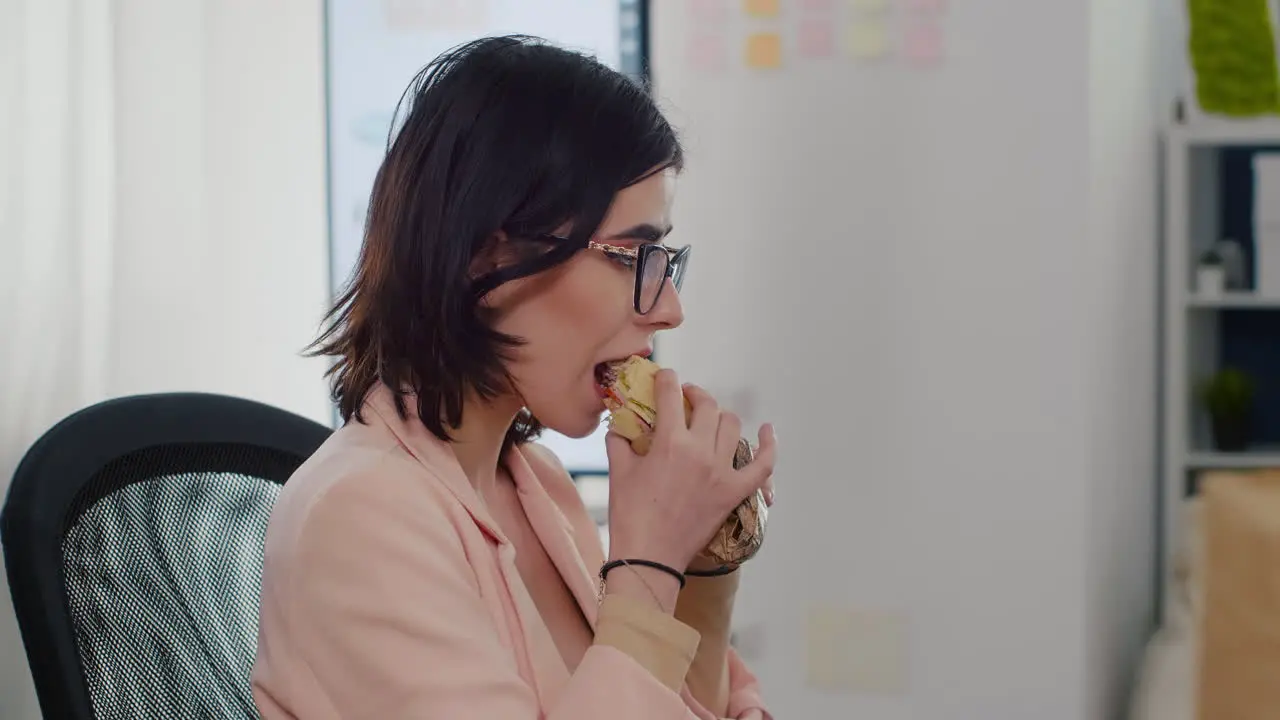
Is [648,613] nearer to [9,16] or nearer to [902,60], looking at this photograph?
[9,16]

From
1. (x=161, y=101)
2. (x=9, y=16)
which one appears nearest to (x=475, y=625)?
(x=9, y=16)

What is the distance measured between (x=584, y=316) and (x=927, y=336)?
124 centimetres

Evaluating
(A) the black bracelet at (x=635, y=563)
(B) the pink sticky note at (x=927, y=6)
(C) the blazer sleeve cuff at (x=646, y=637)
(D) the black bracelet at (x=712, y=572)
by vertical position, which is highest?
(B) the pink sticky note at (x=927, y=6)

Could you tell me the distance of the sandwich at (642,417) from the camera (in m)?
1.08

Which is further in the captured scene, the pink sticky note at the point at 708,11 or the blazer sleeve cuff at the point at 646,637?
the pink sticky note at the point at 708,11

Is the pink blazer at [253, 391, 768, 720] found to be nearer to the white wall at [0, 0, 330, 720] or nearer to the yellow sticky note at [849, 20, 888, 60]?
the white wall at [0, 0, 330, 720]

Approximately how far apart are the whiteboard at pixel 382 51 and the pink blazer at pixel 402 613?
4.02 feet

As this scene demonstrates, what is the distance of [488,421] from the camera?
44.5 inches

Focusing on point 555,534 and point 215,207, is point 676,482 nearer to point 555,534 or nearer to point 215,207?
point 555,534

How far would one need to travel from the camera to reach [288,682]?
2.97ft

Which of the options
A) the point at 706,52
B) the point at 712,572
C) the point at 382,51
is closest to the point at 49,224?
the point at 712,572

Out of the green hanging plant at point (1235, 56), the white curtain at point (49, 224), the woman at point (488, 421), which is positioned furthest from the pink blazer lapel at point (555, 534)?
the green hanging plant at point (1235, 56)

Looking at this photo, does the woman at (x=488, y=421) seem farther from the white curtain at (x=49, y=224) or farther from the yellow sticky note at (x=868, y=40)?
the yellow sticky note at (x=868, y=40)

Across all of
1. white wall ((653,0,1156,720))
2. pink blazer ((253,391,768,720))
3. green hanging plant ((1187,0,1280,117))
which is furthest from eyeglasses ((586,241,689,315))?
green hanging plant ((1187,0,1280,117))
